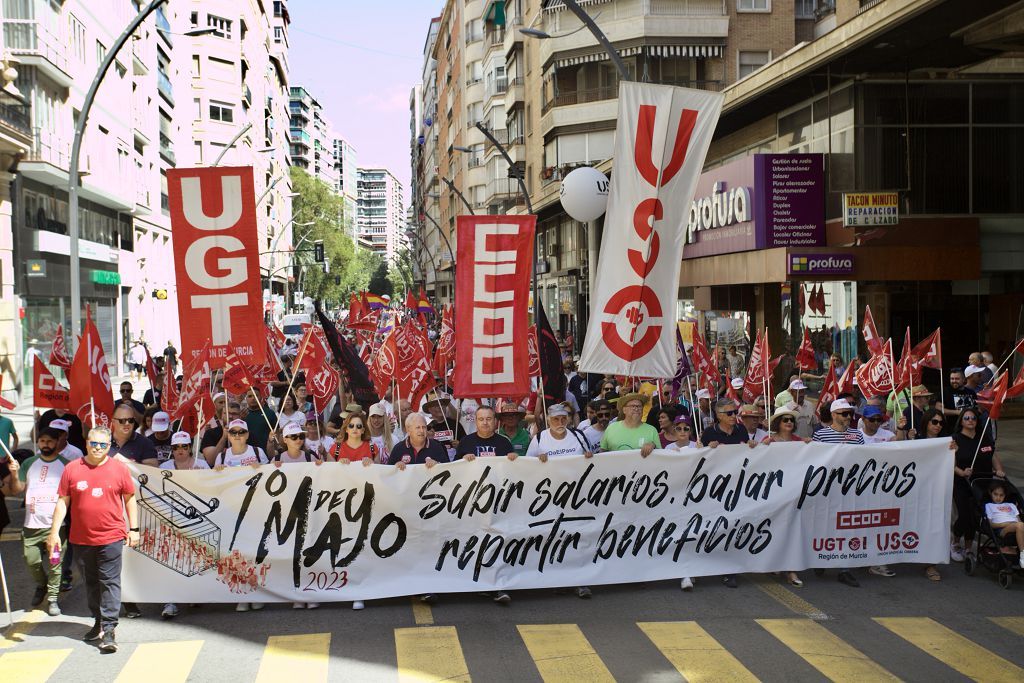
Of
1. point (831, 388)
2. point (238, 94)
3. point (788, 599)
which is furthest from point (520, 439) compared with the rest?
point (238, 94)

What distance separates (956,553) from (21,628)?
7.94m

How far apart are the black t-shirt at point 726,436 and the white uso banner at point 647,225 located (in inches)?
27.3

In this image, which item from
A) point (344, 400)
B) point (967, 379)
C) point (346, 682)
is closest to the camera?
point (346, 682)

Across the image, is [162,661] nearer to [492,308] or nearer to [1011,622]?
[492,308]

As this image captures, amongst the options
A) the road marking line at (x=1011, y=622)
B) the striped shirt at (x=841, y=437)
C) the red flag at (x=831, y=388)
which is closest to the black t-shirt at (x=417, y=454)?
the striped shirt at (x=841, y=437)

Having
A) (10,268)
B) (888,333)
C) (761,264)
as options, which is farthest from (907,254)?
(10,268)

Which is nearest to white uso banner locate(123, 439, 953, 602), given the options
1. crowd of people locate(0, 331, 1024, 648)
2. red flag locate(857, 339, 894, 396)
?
crowd of people locate(0, 331, 1024, 648)

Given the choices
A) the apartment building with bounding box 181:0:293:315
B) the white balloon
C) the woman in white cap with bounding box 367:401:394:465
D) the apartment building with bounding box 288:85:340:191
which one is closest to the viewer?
the woman in white cap with bounding box 367:401:394:465

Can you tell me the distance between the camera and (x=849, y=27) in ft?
60.4

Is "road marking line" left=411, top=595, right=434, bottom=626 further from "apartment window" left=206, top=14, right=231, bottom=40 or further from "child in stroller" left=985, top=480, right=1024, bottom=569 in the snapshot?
"apartment window" left=206, top=14, right=231, bottom=40

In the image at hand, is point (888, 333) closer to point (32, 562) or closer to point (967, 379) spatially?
point (967, 379)

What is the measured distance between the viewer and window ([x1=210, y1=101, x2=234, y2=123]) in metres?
73.0

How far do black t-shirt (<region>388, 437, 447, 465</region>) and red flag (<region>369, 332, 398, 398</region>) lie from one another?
4584 millimetres

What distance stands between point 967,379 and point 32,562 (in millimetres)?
12208
